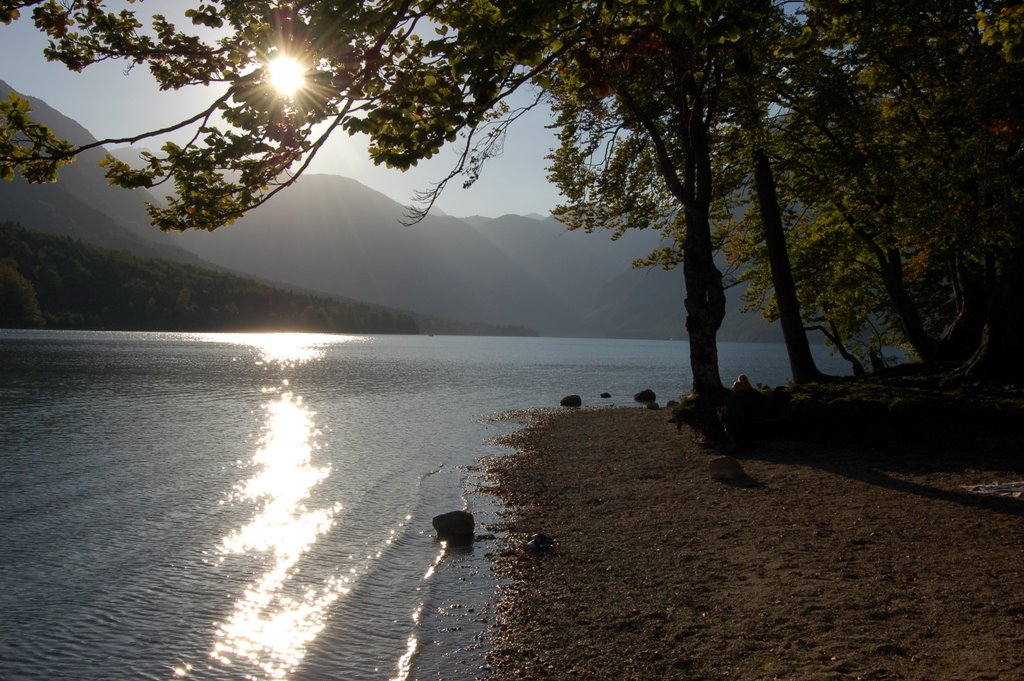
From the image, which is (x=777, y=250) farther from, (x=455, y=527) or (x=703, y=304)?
(x=455, y=527)

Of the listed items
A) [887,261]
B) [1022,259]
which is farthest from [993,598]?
[887,261]

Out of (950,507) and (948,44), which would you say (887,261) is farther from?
(950,507)

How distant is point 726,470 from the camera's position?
17.0 metres

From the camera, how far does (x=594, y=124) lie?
867 inches

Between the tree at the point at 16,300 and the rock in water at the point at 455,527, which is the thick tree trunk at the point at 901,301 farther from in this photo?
the tree at the point at 16,300

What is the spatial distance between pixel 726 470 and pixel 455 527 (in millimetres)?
7297

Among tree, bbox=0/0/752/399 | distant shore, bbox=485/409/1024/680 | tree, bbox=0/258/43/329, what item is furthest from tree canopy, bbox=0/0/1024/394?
tree, bbox=0/258/43/329

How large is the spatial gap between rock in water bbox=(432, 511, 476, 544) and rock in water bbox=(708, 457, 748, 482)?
6.72 m

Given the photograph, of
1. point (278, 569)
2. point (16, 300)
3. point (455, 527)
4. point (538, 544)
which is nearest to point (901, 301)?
point (538, 544)

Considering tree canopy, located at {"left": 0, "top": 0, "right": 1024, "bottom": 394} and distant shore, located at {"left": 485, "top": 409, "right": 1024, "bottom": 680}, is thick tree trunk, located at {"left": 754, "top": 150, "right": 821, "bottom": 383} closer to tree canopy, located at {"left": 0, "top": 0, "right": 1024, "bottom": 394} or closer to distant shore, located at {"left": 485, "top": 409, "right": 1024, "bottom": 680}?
tree canopy, located at {"left": 0, "top": 0, "right": 1024, "bottom": 394}

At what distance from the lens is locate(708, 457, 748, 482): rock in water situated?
16844mm

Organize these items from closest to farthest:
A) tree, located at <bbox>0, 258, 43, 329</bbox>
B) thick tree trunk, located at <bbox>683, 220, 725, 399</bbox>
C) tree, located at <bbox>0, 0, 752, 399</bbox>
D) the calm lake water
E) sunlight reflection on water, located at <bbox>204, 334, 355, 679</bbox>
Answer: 1. tree, located at <bbox>0, 0, 752, 399</bbox>
2. the calm lake water
3. sunlight reflection on water, located at <bbox>204, 334, 355, 679</bbox>
4. thick tree trunk, located at <bbox>683, 220, 725, 399</bbox>
5. tree, located at <bbox>0, 258, 43, 329</bbox>

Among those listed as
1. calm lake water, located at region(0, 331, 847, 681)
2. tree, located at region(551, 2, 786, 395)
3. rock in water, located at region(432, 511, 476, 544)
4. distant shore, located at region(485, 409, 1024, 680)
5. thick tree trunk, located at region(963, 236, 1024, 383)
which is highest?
tree, located at region(551, 2, 786, 395)

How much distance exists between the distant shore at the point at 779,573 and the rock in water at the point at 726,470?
290 mm
